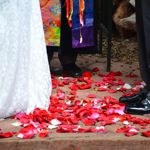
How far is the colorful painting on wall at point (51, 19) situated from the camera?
5.54 metres

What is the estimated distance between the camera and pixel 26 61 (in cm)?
438

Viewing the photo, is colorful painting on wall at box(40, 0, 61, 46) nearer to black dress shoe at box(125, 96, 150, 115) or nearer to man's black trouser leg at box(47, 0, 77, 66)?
man's black trouser leg at box(47, 0, 77, 66)

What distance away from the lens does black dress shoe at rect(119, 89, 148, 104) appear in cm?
450

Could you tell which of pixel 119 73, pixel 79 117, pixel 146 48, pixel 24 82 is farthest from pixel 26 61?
pixel 119 73

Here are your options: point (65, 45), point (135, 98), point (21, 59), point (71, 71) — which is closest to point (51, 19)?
point (65, 45)

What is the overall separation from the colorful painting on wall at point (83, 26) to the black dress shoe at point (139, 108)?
1.49 metres

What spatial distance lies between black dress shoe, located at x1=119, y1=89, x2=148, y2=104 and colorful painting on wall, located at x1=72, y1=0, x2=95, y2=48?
48.9 inches

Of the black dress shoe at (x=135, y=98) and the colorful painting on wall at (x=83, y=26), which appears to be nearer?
the black dress shoe at (x=135, y=98)

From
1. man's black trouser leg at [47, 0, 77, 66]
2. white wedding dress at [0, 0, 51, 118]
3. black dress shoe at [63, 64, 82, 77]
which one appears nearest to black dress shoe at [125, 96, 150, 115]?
white wedding dress at [0, 0, 51, 118]

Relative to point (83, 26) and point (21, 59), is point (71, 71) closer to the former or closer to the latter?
point (83, 26)

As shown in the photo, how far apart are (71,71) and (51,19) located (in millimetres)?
629

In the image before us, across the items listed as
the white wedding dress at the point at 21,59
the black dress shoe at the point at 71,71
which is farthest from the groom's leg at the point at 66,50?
the white wedding dress at the point at 21,59

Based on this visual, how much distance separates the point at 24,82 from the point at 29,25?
48 cm

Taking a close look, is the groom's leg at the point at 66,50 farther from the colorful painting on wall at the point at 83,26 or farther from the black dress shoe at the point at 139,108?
the black dress shoe at the point at 139,108
